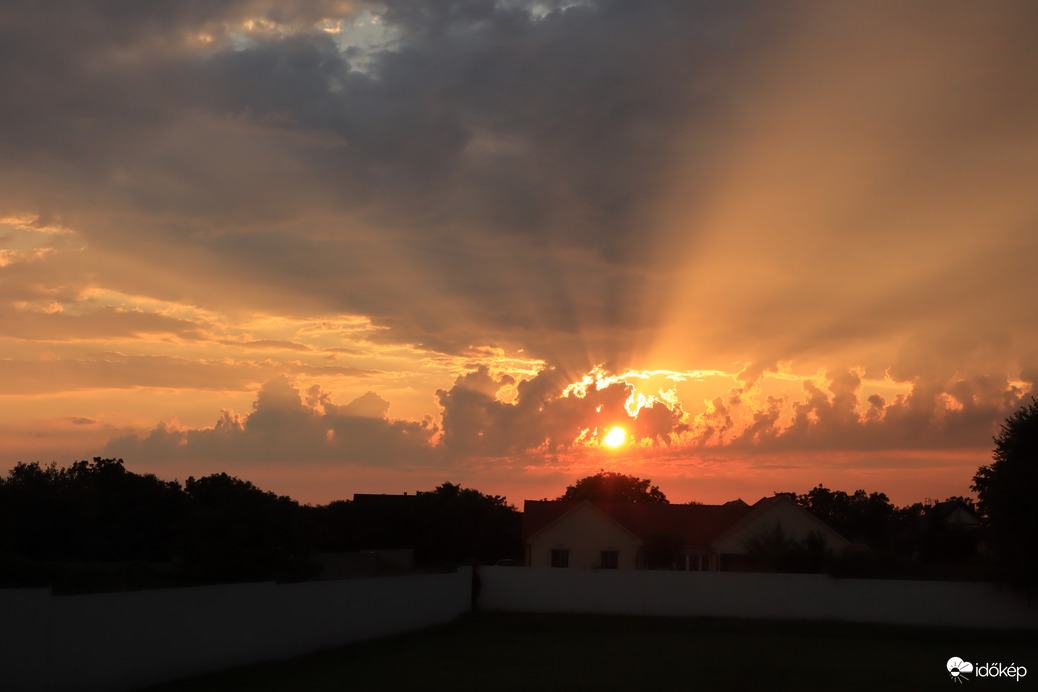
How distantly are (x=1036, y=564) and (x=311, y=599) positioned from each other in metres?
26.3

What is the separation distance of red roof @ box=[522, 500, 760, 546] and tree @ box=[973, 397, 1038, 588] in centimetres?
2097

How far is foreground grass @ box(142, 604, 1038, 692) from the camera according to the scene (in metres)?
18.5

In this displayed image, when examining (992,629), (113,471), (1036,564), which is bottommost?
(992,629)

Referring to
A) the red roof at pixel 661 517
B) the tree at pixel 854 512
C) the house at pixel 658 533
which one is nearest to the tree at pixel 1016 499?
the house at pixel 658 533

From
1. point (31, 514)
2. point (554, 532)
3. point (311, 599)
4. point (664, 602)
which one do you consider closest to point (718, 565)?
point (554, 532)

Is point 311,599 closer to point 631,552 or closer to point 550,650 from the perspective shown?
point 550,650

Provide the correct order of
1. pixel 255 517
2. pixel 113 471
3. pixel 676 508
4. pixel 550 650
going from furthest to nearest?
pixel 113 471 < pixel 676 508 < pixel 255 517 < pixel 550 650

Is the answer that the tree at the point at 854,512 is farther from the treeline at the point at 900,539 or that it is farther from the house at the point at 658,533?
the house at the point at 658,533

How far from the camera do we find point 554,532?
182ft

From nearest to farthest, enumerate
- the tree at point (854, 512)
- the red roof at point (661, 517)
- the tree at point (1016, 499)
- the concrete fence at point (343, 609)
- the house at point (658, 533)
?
the concrete fence at point (343, 609) < the tree at point (1016, 499) < the house at point (658, 533) < the red roof at point (661, 517) < the tree at point (854, 512)

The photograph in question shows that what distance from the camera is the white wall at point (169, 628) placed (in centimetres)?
1350

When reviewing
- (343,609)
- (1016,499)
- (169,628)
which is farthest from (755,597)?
(169,628)

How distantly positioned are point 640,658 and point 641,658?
3 centimetres

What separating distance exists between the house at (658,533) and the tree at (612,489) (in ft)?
176
